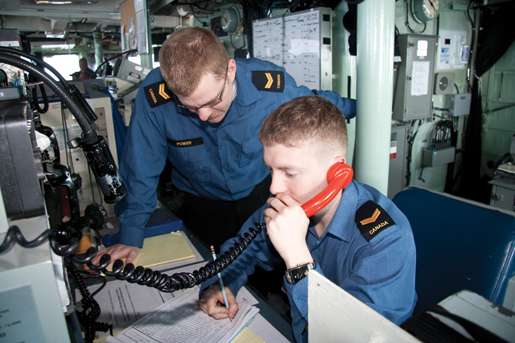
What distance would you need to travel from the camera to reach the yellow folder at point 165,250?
4.29ft

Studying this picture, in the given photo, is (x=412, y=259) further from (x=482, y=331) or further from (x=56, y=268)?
(x=56, y=268)

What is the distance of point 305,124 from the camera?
1005mm

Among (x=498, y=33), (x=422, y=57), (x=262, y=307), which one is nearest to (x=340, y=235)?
(x=262, y=307)

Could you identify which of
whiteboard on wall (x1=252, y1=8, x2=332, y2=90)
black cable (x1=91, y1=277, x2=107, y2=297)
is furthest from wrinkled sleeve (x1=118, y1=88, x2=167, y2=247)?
whiteboard on wall (x1=252, y1=8, x2=332, y2=90)

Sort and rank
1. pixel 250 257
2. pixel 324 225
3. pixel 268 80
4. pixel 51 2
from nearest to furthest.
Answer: pixel 324 225
pixel 250 257
pixel 268 80
pixel 51 2

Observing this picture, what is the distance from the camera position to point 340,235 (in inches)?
40.3

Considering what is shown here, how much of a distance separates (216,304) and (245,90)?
91cm

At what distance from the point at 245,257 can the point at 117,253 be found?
0.45 meters

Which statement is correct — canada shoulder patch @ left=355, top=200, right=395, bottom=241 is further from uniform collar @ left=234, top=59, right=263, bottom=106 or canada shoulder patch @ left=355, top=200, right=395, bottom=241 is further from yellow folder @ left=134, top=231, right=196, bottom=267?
uniform collar @ left=234, top=59, right=263, bottom=106

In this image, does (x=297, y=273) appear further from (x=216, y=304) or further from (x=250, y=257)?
(x=250, y=257)

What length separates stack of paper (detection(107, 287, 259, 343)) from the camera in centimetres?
94

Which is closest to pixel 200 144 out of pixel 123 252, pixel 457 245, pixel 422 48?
pixel 123 252

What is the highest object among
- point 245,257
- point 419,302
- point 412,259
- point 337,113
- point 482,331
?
point 337,113

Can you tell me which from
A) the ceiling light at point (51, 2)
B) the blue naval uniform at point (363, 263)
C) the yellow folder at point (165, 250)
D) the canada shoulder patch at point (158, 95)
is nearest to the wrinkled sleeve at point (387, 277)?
the blue naval uniform at point (363, 263)
